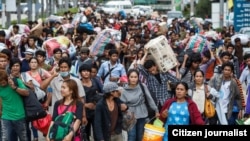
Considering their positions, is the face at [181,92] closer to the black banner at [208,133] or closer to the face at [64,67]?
the face at [64,67]

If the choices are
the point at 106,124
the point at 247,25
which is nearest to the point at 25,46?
the point at 106,124

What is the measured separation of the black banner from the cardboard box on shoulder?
5.32 meters

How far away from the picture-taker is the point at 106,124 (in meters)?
9.77

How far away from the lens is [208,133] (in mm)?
7039

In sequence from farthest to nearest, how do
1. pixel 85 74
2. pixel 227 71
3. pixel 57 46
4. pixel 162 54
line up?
pixel 57 46 < pixel 162 54 < pixel 227 71 < pixel 85 74

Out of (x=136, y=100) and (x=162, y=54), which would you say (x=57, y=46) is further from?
(x=136, y=100)

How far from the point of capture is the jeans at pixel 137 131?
10.7 m

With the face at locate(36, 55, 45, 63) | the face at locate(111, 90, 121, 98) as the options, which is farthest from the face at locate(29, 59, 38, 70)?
the face at locate(111, 90, 121, 98)

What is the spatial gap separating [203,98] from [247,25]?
14.6 m

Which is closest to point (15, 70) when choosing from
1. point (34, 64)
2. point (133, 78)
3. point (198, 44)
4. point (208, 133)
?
point (34, 64)

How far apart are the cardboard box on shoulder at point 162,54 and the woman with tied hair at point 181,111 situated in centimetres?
278

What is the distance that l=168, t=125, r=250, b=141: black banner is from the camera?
7000 mm

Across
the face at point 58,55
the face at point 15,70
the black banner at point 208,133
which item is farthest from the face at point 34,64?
the black banner at point 208,133

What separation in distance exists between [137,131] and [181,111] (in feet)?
4.46
